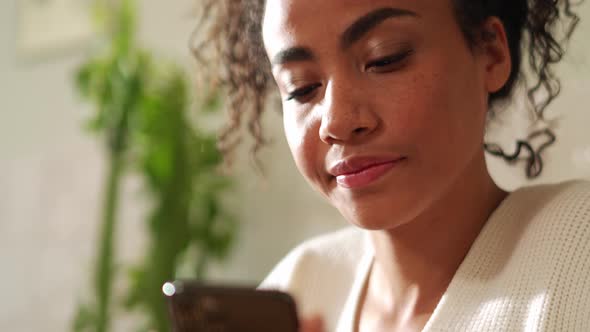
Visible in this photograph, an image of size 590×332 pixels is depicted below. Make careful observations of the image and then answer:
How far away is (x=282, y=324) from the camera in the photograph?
0.55 metres

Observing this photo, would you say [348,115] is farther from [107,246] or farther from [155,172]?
[107,246]

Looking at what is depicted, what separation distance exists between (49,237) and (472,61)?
4.76 ft

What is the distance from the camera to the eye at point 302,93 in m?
0.65

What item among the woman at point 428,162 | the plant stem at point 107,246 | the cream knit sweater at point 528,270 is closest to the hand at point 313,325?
the woman at point 428,162

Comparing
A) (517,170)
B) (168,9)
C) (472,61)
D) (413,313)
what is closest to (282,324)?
(413,313)

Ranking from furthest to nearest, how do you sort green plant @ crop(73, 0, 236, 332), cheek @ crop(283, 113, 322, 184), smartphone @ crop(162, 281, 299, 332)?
green plant @ crop(73, 0, 236, 332) < cheek @ crop(283, 113, 322, 184) < smartphone @ crop(162, 281, 299, 332)

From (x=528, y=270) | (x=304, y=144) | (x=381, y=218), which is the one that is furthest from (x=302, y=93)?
(x=528, y=270)

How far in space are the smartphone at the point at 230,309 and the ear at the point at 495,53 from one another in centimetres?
32

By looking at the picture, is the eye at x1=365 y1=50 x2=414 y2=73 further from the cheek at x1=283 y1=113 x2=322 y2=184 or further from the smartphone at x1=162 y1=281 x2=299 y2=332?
the smartphone at x1=162 y1=281 x2=299 y2=332

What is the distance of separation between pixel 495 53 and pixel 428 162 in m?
0.16

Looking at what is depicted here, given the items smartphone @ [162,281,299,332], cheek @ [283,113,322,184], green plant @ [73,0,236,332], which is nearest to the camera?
smartphone @ [162,281,299,332]

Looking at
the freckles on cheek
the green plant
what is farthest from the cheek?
the green plant

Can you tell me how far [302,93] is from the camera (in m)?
0.67

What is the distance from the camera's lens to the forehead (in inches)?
23.8
